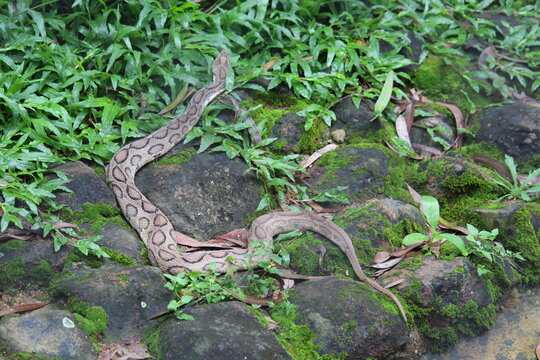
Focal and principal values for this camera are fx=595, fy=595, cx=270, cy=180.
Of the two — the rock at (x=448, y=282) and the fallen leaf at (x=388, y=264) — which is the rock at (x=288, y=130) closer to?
the fallen leaf at (x=388, y=264)

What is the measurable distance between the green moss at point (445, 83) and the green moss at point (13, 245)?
228 inches

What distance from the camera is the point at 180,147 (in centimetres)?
679

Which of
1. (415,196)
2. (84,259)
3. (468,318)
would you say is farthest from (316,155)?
(84,259)

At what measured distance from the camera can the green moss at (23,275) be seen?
191 inches

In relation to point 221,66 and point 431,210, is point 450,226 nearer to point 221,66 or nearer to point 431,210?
point 431,210

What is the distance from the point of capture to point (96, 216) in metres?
5.76

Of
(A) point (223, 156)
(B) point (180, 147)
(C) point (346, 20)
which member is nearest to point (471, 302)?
(A) point (223, 156)

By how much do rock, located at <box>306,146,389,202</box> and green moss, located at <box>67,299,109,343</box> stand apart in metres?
2.95

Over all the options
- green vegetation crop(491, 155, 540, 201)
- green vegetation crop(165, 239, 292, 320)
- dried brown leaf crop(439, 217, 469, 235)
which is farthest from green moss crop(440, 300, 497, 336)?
green vegetation crop(491, 155, 540, 201)

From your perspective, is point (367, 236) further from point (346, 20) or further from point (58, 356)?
point (346, 20)

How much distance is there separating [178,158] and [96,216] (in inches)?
48.5

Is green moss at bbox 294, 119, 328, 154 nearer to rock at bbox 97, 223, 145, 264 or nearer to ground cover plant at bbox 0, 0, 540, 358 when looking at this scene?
ground cover plant at bbox 0, 0, 540, 358

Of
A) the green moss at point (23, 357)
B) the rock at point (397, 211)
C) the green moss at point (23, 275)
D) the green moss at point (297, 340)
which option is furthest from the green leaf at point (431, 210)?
the green moss at point (23, 357)

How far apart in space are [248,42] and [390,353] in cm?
478
